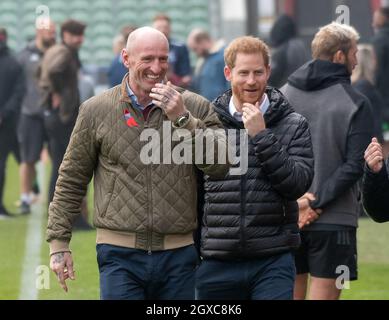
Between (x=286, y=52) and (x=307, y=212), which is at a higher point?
(x=286, y=52)

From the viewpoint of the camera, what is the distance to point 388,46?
52.7 feet

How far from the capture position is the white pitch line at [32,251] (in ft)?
34.7

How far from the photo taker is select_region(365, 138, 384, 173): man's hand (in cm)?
633

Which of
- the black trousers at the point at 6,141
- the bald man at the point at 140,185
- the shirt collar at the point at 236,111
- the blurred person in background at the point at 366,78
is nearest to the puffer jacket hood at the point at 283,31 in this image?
the blurred person in background at the point at 366,78

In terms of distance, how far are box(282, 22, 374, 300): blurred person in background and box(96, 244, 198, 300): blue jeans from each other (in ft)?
5.83

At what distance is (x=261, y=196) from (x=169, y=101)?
0.93 metres

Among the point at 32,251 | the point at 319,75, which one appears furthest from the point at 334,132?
the point at 32,251

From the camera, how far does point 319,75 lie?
7809 mm

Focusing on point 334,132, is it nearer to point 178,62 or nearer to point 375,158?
point 375,158

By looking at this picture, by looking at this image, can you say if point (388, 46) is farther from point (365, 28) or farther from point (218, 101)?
point (218, 101)

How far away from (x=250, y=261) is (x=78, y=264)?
5384 millimetres

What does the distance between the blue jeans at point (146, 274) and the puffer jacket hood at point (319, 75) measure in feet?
6.65

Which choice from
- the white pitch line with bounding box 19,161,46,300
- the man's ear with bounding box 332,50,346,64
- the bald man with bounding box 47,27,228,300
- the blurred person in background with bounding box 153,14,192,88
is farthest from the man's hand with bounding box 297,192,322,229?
the blurred person in background with bounding box 153,14,192,88

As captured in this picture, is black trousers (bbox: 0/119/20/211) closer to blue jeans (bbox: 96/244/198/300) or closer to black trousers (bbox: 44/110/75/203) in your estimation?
black trousers (bbox: 44/110/75/203)
